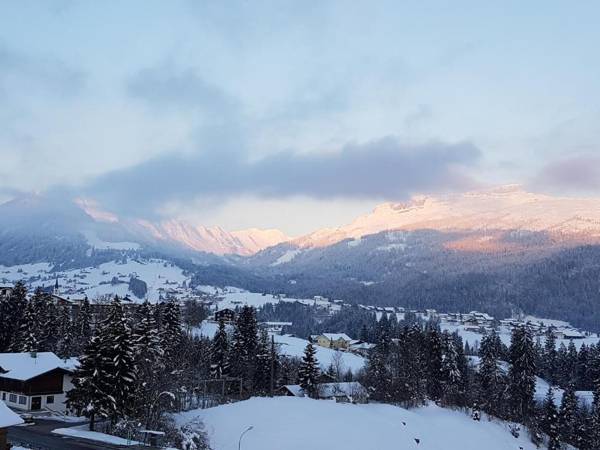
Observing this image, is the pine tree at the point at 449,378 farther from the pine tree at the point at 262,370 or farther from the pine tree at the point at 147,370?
the pine tree at the point at 147,370

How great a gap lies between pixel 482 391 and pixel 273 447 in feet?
163

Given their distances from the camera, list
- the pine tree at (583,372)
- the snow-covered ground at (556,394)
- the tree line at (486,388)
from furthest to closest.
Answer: the pine tree at (583,372) → the snow-covered ground at (556,394) → the tree line at (486,388)

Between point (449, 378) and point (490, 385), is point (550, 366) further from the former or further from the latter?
point (449, 378)

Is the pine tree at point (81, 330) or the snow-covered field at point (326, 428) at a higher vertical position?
the pine tree at point (81, 330)

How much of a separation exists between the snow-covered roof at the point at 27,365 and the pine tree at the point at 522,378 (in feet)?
210

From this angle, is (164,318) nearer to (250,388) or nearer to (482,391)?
(250,388)

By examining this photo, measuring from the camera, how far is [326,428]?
53344 mm

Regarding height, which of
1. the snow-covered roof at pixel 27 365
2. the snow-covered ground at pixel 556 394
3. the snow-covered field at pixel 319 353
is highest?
the snow-covered roof at pixel 27 365

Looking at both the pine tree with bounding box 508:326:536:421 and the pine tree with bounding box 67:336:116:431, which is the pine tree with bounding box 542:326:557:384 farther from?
the pine tree with bounding box 67:336:116:431

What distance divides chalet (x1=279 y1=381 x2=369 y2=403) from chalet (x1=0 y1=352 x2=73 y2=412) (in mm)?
28294

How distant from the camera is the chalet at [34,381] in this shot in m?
58.6

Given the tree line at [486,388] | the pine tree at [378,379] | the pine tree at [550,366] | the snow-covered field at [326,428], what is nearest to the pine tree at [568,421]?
the tree line at [486,388]

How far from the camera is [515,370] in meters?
87.4

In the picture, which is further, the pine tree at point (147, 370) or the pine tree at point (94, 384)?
the pine tree at point (147, 370)
